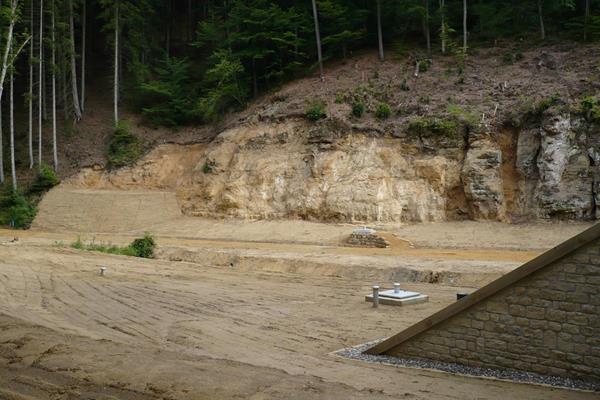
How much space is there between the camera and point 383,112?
31.9 metres

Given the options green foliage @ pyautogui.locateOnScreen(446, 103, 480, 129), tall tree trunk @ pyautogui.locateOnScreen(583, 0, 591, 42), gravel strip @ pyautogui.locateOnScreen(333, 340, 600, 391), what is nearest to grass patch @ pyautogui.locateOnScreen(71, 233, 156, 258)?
green foliage @ pyautogui.locateOnScreen(446, 103, 480, 129)

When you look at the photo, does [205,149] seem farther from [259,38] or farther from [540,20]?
[540,20]

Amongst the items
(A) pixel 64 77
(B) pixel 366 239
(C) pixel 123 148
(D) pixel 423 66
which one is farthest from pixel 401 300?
(A) pixel 64 77

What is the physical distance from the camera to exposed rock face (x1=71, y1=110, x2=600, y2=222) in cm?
2653

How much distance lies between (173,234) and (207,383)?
24.6m

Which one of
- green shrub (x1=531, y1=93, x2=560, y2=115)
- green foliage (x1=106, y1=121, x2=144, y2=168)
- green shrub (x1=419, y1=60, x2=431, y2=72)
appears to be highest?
green shrub (x1=419, y1=60, x2=431, y2=72)

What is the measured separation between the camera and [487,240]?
24.5 meters

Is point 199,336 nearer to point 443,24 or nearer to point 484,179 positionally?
point 484,179

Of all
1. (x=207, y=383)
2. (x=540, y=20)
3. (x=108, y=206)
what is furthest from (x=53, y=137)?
(x=207, y=383)

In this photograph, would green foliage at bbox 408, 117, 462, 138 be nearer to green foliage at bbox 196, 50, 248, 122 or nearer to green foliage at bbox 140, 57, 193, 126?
green foliage at bbox 196, 50, 248, 122

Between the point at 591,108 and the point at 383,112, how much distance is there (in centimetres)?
1020

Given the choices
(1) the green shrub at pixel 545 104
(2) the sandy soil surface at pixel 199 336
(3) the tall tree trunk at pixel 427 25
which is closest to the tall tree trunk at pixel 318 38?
(3) the tall tree trunk at pixel 427 25

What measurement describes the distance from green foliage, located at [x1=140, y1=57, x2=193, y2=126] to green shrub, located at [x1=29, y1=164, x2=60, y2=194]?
322 inches

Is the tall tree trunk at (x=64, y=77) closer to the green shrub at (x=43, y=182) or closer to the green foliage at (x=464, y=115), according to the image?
the green shrub at (x=43, y=182)
